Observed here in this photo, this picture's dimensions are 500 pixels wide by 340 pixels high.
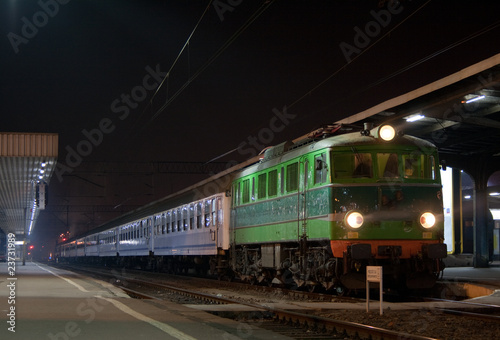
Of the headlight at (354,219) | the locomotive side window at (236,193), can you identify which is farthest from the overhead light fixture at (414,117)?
the locomotive side window at (236,193)

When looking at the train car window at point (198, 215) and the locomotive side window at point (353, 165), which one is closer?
the locomotive side window at point (353, 165)

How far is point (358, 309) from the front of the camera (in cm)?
1353

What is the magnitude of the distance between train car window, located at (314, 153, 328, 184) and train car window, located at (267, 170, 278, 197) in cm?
242

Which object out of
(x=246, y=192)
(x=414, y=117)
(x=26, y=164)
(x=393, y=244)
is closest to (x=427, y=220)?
(x=393, y=244)

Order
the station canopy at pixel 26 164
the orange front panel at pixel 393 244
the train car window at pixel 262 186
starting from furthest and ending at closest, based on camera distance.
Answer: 1. the station canopy at pixel 26 164
2. the train car window at pixel 262 186
3. the orange front panel at pixel 393 244

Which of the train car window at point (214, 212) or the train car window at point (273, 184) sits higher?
the train car window at point (273, 184)

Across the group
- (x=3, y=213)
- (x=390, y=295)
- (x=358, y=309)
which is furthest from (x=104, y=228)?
(x=358, y=309)

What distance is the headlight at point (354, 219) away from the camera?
15016 mm

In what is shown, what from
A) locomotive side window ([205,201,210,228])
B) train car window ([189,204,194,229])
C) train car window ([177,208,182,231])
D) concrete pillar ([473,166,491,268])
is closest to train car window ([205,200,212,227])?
locomotive side window ([205,201,210,228])

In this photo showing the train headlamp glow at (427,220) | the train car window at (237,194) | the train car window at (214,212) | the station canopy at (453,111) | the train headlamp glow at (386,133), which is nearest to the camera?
the train headlamp glow at (427,220)

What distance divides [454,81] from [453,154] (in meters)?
11.1

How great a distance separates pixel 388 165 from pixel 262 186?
471cm

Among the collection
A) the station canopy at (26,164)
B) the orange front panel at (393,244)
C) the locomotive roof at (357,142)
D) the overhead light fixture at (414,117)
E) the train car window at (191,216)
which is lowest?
the orange front panel at (393,244)

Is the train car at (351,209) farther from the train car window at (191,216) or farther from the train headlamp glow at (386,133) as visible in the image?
the train car window at (191,216)
